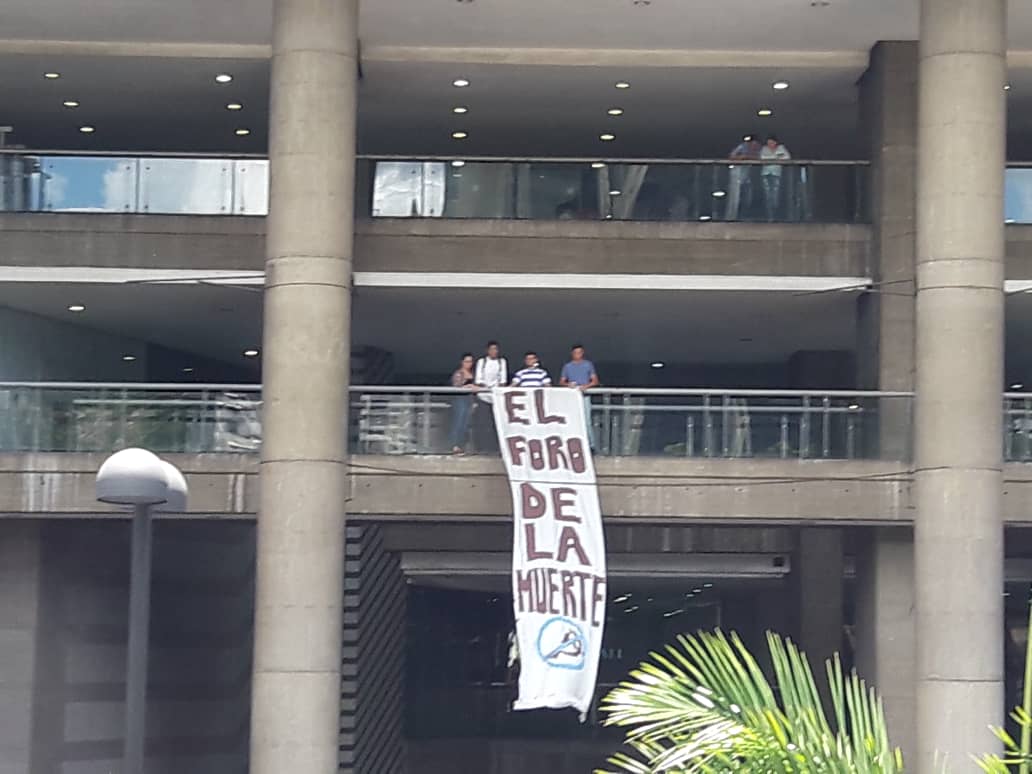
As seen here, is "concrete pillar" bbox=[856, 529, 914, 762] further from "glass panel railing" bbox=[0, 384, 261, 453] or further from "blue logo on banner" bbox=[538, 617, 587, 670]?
"glass panel railing" bbox=[0, 384, 261, 453]

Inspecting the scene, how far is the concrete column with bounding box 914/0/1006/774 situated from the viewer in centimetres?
2309

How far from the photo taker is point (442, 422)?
80.5 feet

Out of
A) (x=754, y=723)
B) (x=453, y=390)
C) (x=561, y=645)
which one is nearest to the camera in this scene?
(x=754, y=723)

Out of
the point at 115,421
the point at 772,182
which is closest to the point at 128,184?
the point at 115,421

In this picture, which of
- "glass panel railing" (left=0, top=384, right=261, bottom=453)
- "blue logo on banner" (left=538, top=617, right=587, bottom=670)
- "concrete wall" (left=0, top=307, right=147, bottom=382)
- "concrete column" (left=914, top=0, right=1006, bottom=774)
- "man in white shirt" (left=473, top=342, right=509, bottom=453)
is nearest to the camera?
"blue logo on banner" (left=538, top=617, right=587, bottom=670)

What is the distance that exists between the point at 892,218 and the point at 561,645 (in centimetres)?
761

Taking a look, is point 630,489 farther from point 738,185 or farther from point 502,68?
point 502,68

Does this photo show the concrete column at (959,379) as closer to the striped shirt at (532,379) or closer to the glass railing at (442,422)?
the glass railing at (442,422)

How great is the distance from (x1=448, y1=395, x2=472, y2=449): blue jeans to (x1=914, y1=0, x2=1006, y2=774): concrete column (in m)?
5.86

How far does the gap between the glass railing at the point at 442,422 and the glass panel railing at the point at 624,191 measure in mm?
2917

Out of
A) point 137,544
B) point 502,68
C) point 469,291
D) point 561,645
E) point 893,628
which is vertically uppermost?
point 502,68

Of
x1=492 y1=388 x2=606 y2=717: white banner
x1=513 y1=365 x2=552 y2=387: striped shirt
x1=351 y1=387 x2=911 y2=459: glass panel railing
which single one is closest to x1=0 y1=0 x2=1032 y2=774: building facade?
x1=351 y1=387 x2=911 y2=459: glass panel railing

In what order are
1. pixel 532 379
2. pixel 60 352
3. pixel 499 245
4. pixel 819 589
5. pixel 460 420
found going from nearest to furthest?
pixel 532 379 < pixel 460 420 < pixel 499 245 < pixel 60 352 < pixel 819 589

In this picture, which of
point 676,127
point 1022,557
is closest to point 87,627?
point 676,127
